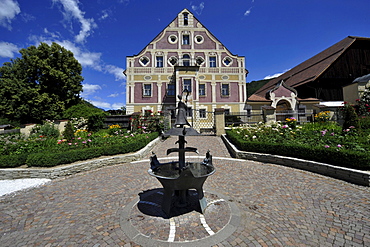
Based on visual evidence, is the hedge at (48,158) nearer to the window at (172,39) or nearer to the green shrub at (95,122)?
the green shrub at (95,122)

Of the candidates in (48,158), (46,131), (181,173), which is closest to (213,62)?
(46,131)

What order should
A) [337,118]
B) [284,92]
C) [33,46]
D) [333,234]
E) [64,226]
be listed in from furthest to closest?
1. [33,46]
2. [284,92]
3. [337,118]
4. [64,226]
5. [333,234]

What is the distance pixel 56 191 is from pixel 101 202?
73.7 inches

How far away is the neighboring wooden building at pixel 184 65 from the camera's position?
74.0 ft

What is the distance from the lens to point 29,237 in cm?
289

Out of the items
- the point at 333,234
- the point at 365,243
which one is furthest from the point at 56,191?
the point at 365,243

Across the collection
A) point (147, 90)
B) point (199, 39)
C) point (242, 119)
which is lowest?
point (242, 119)

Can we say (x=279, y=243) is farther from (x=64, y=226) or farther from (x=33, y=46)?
(x=33, y=46)

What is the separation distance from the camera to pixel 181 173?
3082mm

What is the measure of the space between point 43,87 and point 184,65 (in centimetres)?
1944

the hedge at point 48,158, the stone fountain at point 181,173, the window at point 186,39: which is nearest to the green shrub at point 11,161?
the hedge at point 48,158

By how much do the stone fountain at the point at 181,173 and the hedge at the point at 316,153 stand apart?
4.54 m

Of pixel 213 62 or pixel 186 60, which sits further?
pixel 213 62

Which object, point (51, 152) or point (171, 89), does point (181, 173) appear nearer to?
point (51, 152)
